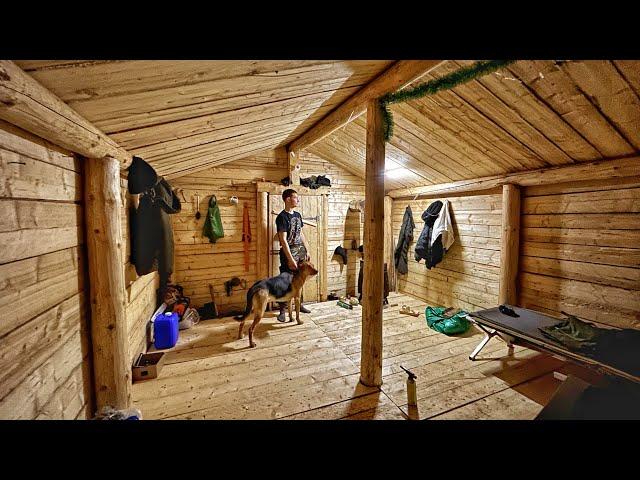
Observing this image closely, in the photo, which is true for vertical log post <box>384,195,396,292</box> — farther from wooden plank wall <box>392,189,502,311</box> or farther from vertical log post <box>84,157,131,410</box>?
vertical log post <box>84,157,131,410</box>

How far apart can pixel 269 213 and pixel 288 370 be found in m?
3.12

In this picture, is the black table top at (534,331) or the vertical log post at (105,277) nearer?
the vertical log post at (105,277)

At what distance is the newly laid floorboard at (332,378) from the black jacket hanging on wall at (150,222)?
1333 millimetres

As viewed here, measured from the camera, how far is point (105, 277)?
1.99 m

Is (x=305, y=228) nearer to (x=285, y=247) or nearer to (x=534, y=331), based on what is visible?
(x=285, y=247)

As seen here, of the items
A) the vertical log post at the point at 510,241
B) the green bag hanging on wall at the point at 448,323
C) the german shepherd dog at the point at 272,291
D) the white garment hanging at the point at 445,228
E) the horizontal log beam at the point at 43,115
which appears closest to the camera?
the horizontal log beam at the point at 43,115

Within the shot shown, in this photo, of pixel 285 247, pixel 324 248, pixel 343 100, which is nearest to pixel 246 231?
pixel 285 247

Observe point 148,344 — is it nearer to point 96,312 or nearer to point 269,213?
point 96,312

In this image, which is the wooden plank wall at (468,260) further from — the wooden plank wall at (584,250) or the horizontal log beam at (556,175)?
the wooden plank wall at (584,250)

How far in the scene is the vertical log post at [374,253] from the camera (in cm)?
278

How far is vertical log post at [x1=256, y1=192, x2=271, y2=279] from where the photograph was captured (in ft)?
16.9

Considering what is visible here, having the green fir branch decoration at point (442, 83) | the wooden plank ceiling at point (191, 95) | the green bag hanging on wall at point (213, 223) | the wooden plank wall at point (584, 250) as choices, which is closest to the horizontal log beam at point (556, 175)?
the wooden plank wall at point (584, 250)

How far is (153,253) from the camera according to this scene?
2945 millimetres
